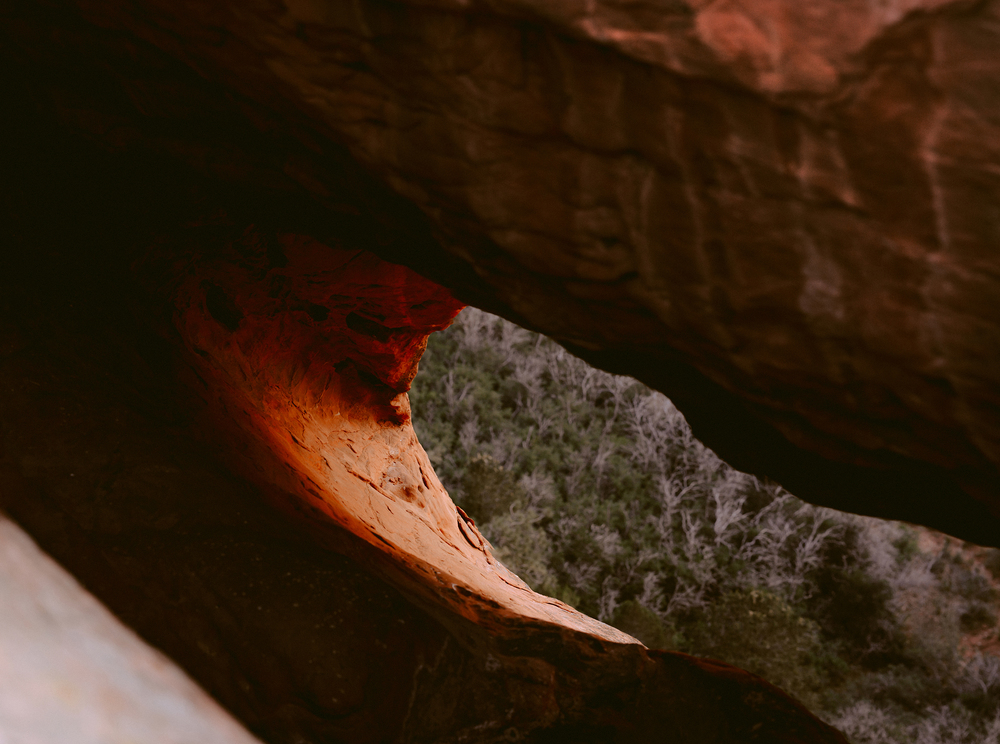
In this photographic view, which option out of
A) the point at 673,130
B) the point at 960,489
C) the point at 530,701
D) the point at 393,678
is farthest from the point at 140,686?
the point at 960,489

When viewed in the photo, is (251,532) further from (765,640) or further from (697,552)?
(697,552)

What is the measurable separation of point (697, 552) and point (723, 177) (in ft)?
30.6

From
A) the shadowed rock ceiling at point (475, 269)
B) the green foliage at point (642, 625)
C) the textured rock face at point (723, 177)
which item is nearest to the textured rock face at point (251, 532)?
the shadowed rock ceiling at point (475, 269)

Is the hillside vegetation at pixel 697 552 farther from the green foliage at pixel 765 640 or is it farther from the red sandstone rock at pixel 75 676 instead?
the red sandstone rock at pixel 75 676

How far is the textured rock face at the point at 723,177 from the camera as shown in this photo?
3.81 feet

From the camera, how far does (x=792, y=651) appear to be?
23.2ft

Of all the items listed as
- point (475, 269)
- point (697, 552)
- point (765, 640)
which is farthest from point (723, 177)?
point (697, 552)

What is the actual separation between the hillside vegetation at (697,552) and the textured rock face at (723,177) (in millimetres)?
6445

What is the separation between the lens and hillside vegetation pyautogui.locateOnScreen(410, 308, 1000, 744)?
7.94m

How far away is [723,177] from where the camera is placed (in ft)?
4.41

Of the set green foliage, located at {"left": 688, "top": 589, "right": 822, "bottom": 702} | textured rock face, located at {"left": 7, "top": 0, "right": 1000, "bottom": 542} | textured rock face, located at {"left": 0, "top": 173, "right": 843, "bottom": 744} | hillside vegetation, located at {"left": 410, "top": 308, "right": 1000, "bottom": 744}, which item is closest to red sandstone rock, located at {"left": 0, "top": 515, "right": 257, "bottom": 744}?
textured rock face, located at {"left": 0, "top": 173, "right": 843, "bottom": 744}

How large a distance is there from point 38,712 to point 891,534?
1218cm

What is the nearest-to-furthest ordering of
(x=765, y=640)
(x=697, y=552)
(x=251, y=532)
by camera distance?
(x=251, y=532) → (x=765, y=640) → (x=697, y=552)

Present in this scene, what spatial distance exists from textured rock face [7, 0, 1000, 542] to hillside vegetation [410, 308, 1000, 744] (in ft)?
21.1
